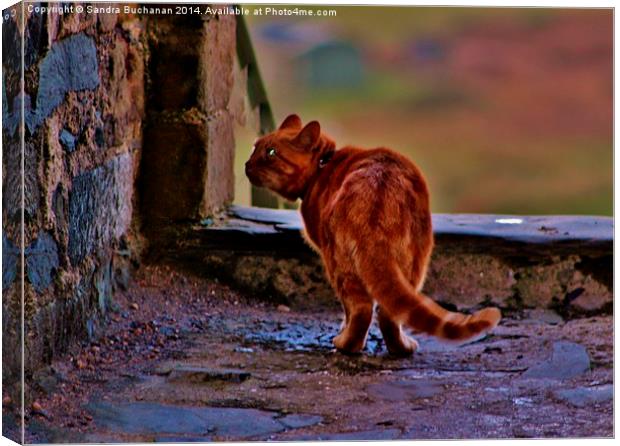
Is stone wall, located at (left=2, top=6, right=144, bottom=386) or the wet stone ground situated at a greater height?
stone wall, located at (left=2, top=6, right=144, bottom=386)

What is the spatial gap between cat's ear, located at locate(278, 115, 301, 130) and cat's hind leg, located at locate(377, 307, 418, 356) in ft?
1.31

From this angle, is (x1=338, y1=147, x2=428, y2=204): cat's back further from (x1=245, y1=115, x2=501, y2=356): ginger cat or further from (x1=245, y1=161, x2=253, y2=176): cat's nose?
(x1=245, y1=161, x2=253, y2=176): cat's nose

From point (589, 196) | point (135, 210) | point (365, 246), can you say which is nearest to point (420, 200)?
point (365, 246)

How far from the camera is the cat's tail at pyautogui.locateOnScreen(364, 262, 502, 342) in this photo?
3.15 metres

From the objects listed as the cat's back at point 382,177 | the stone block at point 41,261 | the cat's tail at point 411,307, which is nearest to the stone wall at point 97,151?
the stone block at point 41,261

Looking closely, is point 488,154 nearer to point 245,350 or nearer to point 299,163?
point 299,163

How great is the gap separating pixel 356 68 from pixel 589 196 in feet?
1.76

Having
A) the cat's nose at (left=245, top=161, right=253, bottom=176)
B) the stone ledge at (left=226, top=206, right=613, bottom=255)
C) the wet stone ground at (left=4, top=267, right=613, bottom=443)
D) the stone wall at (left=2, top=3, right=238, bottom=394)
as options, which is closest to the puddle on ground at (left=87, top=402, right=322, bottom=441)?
the wet stone ground at (left=4, top=267, right=613, bottom=443)

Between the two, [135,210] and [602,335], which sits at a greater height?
[135,210]

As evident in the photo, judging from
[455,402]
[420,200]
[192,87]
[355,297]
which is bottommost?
[455,402]

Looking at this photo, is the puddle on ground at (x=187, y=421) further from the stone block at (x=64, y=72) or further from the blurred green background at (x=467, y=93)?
the stone block at (x=64, y=72)

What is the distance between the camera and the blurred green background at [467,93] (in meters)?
3.16

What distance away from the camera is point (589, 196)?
3217 millimetres

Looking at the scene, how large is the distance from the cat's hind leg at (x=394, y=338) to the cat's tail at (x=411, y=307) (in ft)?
0.07
